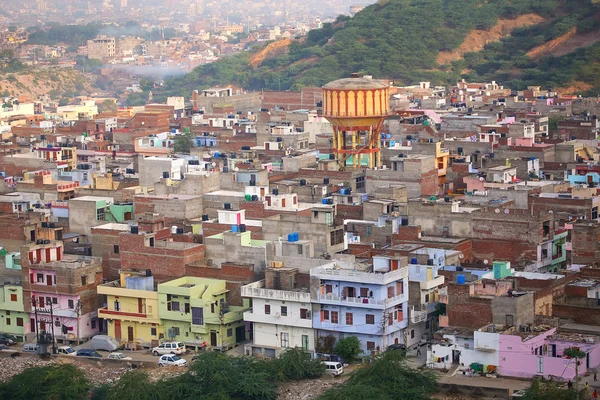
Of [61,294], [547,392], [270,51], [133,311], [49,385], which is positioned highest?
[270,51]

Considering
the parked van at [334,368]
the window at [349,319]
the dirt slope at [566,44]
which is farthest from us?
the dirt slope at [566,44]

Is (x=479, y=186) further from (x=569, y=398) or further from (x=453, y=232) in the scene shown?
(x=569, y=398)

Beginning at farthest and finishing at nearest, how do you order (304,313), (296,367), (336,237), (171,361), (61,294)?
(336,237) < (61,294) < (171,361) < (304,313) < (296,367)

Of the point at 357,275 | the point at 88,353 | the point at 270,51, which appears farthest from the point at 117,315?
the point at 270,51

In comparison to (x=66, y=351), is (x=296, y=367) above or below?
above

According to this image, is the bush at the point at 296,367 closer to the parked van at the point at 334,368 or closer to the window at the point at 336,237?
the parked van at the point at 334,368

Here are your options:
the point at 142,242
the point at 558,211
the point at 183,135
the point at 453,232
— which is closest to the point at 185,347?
the point at 142,242

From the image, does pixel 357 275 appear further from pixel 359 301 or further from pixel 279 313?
pixel 279 313

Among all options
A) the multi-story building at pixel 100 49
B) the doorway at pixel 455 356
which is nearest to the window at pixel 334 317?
the doorway at pixel 455 356

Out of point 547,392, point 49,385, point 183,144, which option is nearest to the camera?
point 547,392
